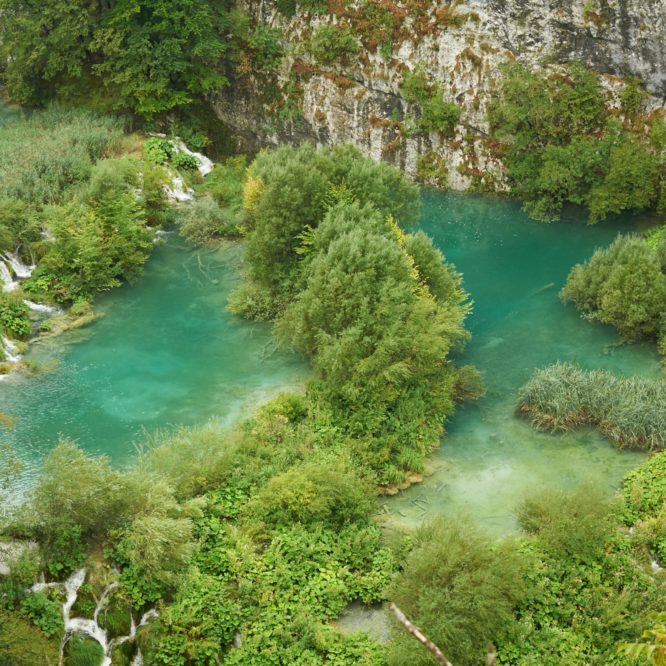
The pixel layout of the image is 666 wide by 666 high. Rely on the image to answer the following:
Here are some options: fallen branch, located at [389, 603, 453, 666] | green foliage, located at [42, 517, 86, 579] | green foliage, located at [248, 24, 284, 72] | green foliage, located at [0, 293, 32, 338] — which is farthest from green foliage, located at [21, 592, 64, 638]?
green foliage, located at [248, 24, 284, 72]

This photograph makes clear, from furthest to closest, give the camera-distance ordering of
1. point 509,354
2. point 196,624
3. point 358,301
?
1. point 509,354
2. point 358,301
3. point 196,624

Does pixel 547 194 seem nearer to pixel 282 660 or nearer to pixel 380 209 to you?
pixel 380 209

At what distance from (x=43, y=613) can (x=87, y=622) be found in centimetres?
84

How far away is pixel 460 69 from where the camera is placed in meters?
33.7

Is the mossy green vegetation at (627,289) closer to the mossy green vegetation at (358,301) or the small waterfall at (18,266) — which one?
the mossy green vegetation at (358,301)

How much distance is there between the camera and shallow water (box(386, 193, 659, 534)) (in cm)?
2053

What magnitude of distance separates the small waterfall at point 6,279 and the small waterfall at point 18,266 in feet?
0.90

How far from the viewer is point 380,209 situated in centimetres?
2650

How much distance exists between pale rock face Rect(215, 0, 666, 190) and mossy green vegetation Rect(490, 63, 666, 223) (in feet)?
2.17

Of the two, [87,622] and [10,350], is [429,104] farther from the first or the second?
[87,622]

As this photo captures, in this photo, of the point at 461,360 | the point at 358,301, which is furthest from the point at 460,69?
the point at 358,301

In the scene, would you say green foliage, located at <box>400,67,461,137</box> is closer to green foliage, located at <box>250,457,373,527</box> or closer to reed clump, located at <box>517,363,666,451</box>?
reed clump, located at <box>517,363,666,451</box>

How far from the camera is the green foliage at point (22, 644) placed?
49.5ft

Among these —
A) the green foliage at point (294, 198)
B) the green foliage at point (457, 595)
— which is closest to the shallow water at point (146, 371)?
the green foliage at point (294, 198)
